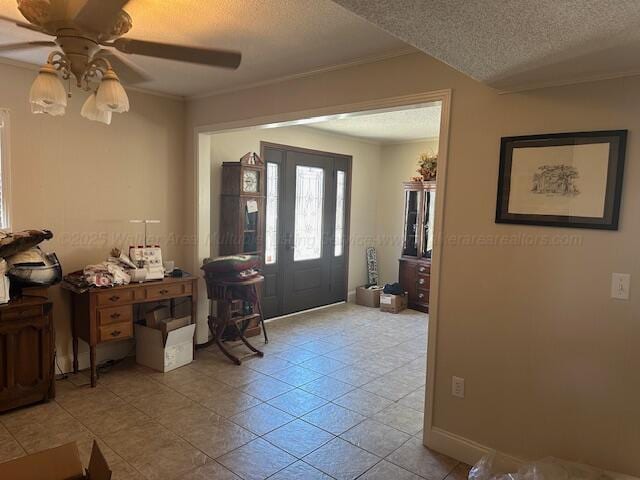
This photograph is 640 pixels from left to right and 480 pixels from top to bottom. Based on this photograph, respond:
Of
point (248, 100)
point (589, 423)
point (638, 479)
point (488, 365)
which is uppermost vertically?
point (248, 100)

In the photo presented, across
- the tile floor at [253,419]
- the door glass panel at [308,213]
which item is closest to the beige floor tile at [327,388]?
the tile floor at [253,419]

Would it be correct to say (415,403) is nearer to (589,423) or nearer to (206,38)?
(589,423)

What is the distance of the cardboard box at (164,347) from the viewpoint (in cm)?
369

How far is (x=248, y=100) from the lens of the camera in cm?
363

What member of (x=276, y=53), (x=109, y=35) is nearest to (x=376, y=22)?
(x=109, y=35)

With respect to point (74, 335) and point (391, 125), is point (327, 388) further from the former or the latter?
point (391, 125)

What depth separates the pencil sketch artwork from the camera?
2.15 metres

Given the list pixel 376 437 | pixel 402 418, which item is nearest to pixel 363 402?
pixel 402 418

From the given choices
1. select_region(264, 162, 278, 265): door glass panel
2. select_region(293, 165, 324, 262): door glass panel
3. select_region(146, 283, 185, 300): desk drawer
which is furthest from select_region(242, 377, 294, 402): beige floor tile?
select_region(293, 165, 324, 262): door glass panel

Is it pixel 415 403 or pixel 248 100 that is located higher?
pixel 248 100

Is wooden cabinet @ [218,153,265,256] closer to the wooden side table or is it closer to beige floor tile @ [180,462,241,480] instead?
the wooden side table

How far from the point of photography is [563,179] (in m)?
2.18

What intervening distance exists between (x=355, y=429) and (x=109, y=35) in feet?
8.63

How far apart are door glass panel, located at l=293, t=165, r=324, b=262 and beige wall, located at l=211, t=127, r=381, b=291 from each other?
15.2 inches
